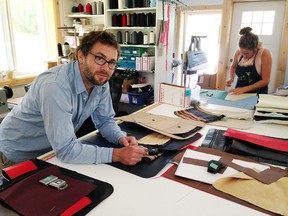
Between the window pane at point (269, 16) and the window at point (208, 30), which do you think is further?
the window at point (208, 30)

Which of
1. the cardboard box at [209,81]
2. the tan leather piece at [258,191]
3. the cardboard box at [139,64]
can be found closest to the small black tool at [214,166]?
the tan leather piece at [258,191]

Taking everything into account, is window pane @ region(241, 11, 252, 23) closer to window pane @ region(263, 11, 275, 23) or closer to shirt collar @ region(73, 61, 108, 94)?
window pane @ region(263, 11, 275, 23)

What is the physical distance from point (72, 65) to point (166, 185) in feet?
2.47

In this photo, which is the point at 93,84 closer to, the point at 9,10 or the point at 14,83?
the point at 14,83

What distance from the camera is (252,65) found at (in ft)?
8.29

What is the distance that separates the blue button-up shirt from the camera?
3.62ft

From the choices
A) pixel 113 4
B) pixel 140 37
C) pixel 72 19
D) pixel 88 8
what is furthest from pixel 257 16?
pixel 72 19

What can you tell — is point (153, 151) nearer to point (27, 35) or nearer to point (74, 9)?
point (27, 35)

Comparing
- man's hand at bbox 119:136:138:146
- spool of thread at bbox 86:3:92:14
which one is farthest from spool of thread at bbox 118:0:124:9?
man's hand at bbox 119:136:138:146

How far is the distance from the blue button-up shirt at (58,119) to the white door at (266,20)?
3.80 m

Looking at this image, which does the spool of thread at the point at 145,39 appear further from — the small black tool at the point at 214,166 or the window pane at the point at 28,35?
the small black tool at the point at 214,166

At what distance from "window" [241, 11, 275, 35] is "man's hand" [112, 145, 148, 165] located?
4.10 m

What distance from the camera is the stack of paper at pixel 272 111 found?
66.2 inches

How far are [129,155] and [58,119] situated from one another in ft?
1.16
